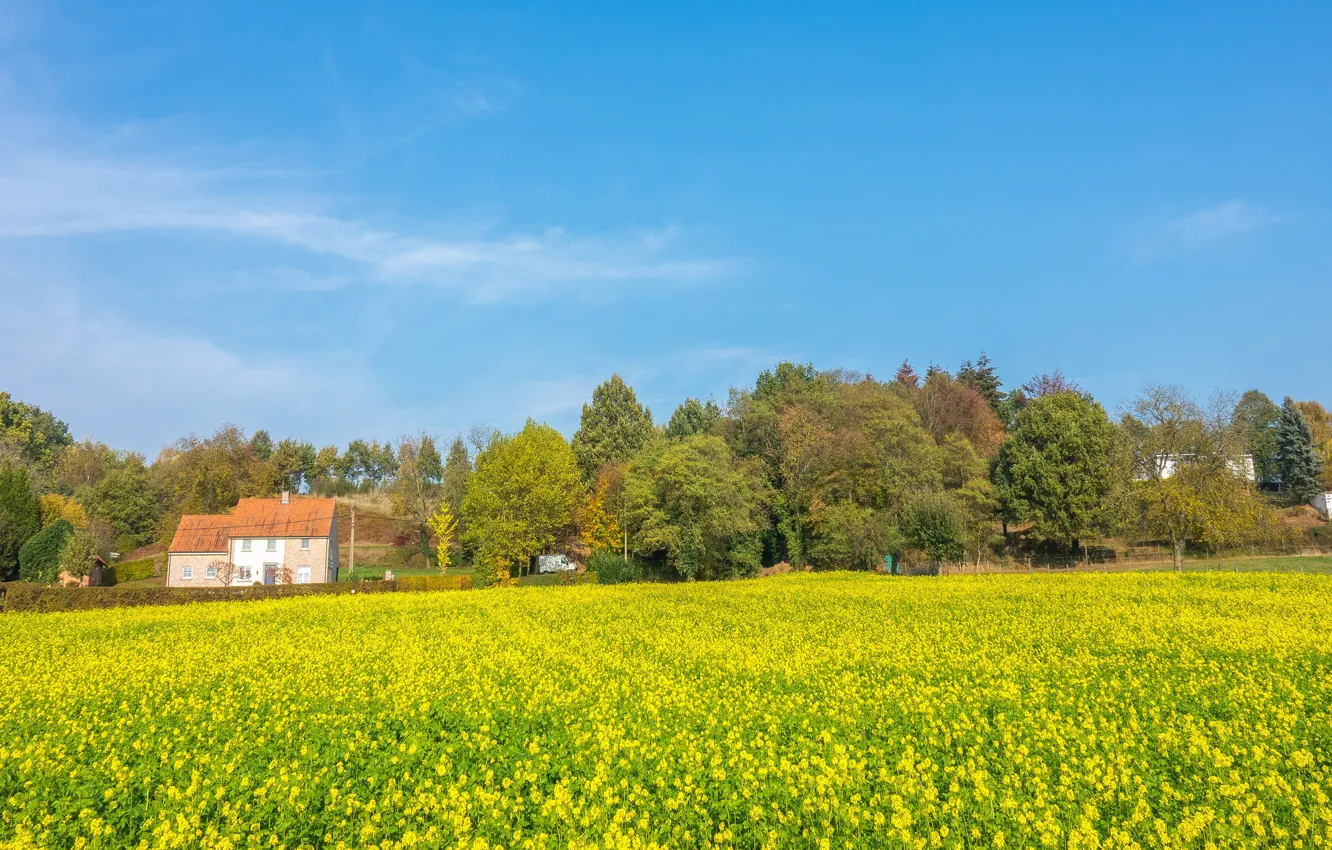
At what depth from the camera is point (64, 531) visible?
52938mm

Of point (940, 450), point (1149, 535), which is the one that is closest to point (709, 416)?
point (940, 450)

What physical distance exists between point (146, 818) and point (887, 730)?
31.4 ft

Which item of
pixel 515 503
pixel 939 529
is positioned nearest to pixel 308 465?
pixel 515 503

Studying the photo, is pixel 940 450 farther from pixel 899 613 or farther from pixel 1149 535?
pixel 899 613

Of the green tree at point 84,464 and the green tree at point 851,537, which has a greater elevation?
the green tree at point 84,464

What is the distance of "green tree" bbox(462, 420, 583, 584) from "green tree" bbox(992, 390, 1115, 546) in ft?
112

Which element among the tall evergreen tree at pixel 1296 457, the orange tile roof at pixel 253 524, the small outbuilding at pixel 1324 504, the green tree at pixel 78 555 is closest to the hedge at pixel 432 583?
the orange tile roof at pixel 253 524

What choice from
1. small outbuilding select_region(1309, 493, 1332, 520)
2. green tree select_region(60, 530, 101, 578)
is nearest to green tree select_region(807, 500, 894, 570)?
small outbuilding select_region(1309, 493, 1332, 520)

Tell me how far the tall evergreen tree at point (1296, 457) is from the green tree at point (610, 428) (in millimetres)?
62896

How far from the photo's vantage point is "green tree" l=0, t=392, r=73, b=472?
9256 centimetres

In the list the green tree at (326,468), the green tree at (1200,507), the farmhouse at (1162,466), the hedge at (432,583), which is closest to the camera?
the hedge at (432,583)

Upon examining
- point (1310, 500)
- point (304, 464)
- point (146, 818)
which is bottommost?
point (146, 818)

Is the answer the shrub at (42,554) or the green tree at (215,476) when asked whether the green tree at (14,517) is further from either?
the green tree at (215,476)

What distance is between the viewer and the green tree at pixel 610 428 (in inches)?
3297
